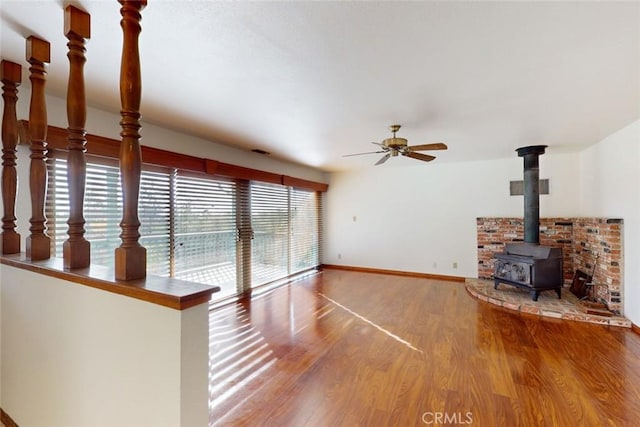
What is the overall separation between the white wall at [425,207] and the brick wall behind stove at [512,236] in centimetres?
17

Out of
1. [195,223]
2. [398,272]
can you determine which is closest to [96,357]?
[195,223]

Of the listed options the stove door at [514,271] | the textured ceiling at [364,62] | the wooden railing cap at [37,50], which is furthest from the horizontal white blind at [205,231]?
the stove door at [514,271]

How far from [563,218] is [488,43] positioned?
447cm

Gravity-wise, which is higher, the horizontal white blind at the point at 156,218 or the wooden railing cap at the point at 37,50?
the wooden railing cap at the point at 37,50

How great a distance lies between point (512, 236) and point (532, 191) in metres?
1.02

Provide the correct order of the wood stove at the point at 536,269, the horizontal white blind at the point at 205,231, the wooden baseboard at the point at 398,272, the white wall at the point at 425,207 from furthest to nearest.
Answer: the wooden baseboard at the point at 398,272 < the white wall at the point at 425,207 < the wood stove at the point at 536,269 < the horizontal white blind at the point at 205,231

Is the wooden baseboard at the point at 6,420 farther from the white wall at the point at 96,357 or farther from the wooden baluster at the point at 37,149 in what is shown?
the wooden baluster at the point at 37,149

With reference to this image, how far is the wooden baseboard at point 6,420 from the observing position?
1772mm

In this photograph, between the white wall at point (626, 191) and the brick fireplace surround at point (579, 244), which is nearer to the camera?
the white wall at point (626, 191)

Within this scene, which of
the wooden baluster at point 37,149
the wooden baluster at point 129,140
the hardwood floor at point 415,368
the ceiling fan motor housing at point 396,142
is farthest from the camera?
the ceiling fan motor housing at point 396,142

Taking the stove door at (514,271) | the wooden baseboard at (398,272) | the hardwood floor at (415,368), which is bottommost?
the hardwood floor at (415,368)

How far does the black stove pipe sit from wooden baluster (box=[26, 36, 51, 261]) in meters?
5.39

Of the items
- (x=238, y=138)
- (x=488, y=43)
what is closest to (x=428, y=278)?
(x=238, y=138)

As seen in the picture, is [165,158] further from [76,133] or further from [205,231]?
[76,133]
